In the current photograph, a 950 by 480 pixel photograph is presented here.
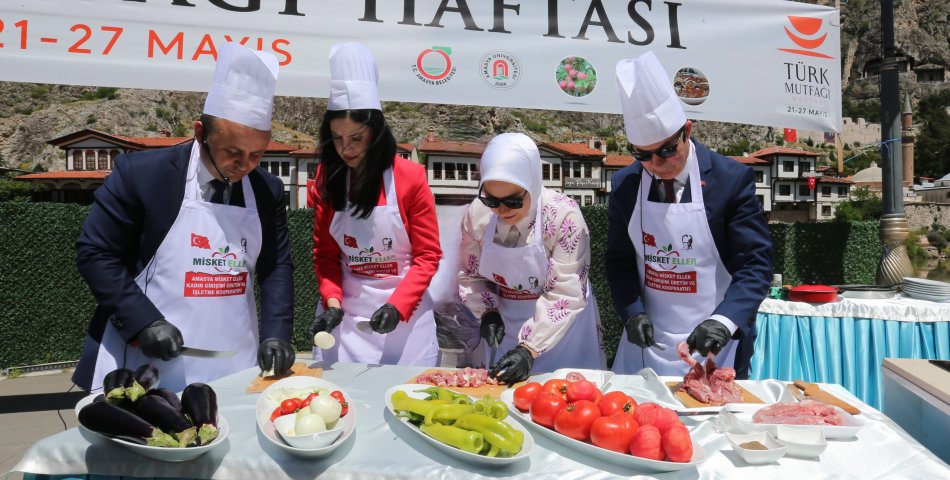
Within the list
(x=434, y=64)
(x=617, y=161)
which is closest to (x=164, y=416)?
(x=434, y=64)

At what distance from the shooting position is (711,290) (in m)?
2.30

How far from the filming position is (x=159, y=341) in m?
1.80

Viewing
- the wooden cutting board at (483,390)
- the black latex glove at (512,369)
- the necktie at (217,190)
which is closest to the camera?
the wooden cutting board at (483,390)

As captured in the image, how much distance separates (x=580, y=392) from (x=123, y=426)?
1.13 meters

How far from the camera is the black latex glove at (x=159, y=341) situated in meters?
1.81

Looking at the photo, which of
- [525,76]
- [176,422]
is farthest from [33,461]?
[525,76]

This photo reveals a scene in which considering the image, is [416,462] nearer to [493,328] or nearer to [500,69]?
[493,328]

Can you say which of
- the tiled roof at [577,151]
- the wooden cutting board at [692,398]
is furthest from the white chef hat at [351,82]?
the tiled roof at [577,151]

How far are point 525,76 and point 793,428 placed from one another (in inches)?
125

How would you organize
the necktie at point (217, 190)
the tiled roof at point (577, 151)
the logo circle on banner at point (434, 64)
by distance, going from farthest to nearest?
A: the tiled roof at point (577, 151), the logo circle on banner at point (434, 64), the necktie at point (217, 190)

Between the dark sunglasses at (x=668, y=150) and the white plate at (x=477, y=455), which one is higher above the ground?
the dark sunglasses at (x=668, y=150)

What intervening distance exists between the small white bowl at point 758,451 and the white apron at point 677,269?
920mm

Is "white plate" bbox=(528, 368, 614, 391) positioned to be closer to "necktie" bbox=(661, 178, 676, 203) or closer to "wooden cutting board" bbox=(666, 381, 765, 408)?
"wooden cutting board" bbox=(666, 381, 765, 408)

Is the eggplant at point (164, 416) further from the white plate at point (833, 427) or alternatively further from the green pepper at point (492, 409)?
the white plate at point (833, 427)
